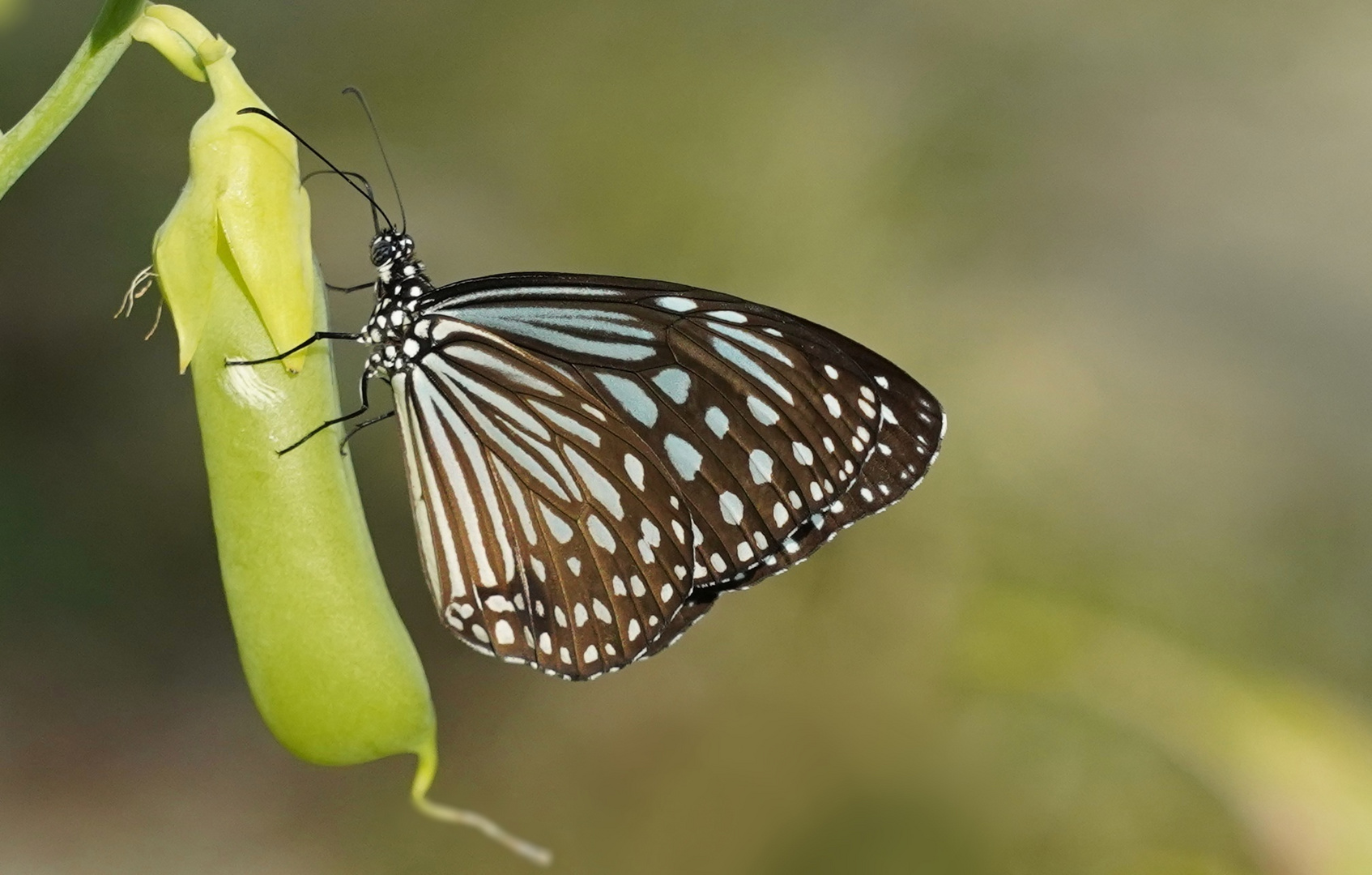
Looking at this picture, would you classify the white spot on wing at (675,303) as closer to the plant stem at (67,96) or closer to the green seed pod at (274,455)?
the green seed pod at (274,455)

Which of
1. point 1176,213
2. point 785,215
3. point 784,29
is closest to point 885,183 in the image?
point 785,215

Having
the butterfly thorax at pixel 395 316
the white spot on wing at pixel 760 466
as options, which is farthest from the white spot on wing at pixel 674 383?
the butterfly thorax at pixel 395 316

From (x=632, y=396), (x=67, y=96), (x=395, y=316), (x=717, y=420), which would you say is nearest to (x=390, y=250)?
(x=395, y=316)

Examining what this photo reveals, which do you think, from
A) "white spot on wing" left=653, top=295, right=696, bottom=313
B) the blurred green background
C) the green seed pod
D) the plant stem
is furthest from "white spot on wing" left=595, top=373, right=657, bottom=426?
the blurred green background

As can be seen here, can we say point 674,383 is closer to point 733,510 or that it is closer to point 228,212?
point 733,510

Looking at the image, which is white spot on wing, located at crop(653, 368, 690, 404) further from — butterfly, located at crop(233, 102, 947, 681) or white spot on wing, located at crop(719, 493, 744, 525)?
white spot on wing, located at crop(719, 493, 744, 525)

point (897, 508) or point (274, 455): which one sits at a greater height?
point (897, 508)
